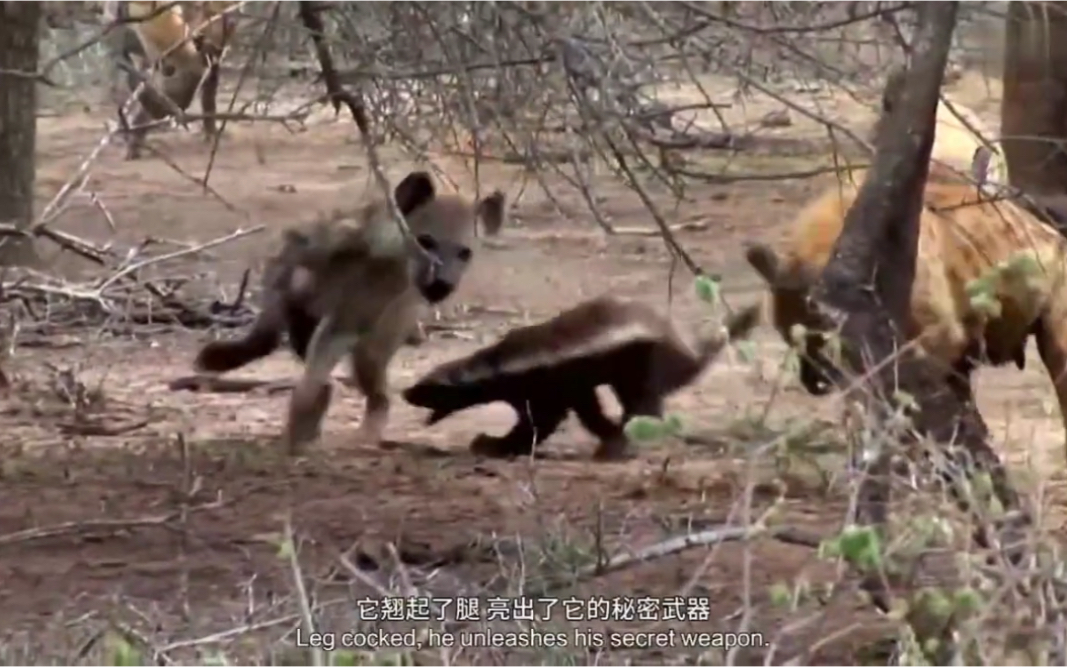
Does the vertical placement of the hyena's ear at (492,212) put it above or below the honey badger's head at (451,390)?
above

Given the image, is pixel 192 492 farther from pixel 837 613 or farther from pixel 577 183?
pixel 837 613

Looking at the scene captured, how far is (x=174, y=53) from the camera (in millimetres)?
5805

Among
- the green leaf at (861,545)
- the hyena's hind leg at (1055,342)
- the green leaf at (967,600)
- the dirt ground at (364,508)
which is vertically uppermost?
the green leaf at (861,545)

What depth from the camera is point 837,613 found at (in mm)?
4492

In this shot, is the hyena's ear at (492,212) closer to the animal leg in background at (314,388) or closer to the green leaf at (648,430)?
the animal leg in background at (314,388)

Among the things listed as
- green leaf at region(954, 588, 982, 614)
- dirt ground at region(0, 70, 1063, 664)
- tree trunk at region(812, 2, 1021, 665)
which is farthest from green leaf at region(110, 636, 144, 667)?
tree trunk at region(812, 2, 1021, 665)

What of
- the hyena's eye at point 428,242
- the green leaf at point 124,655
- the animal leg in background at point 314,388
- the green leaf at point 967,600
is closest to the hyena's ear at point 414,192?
the hyena's eye at point 428,242

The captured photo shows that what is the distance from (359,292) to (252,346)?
0.55 meters

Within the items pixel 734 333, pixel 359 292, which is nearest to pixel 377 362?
pixel 359 292

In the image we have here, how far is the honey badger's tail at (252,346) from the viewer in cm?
729

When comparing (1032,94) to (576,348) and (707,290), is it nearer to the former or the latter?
(576,348)

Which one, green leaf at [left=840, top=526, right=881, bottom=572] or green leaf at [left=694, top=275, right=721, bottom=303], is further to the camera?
green leaf at [left=694, top=275, right=721, bottom=303]

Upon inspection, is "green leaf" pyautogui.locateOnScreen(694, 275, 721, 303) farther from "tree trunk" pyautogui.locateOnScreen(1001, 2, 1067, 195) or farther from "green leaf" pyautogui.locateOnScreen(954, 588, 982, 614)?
"tree trunk" pyautogui.locateOnScreen(1001, 2, 1067, 195)

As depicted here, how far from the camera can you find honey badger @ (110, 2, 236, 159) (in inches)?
231
